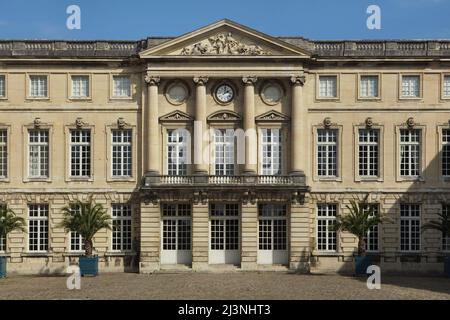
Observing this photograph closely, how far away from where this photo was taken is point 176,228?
137 feet

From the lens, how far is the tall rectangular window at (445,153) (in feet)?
138

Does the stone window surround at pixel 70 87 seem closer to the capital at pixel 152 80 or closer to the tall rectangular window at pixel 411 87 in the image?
the capital at pixel 152 80

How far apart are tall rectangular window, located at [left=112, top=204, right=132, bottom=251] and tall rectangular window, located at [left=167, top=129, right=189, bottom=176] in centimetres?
290

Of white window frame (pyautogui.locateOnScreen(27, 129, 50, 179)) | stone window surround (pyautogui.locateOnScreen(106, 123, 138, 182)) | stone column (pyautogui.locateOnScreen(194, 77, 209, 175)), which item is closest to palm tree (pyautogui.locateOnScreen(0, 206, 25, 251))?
white window frame (pyautogui.locateOnScreen(27, 129, 50, 179))

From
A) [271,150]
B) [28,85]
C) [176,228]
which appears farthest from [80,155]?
[271,150]

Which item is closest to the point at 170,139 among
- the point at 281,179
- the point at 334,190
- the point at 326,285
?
the point at 281,179

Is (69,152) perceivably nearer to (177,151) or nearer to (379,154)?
(177,151)

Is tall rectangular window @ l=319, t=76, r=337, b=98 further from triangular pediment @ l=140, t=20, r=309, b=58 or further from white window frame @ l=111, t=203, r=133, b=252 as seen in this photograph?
white window frame @ l=111, t=203, r=133, b=252

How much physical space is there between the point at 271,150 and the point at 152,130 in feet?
19.2

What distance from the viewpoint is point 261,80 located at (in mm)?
42094

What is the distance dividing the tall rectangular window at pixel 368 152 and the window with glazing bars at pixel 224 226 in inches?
257

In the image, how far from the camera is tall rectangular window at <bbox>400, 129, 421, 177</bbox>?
4225cm

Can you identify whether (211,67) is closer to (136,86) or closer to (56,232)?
(136,86)

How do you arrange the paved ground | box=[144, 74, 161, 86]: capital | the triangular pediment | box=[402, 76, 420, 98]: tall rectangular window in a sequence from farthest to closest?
box=[402, 76, 420, 98]: tall rectangular window
box=[144, 74, 161, 86]: capital
the triangular pediment
the paved ground
